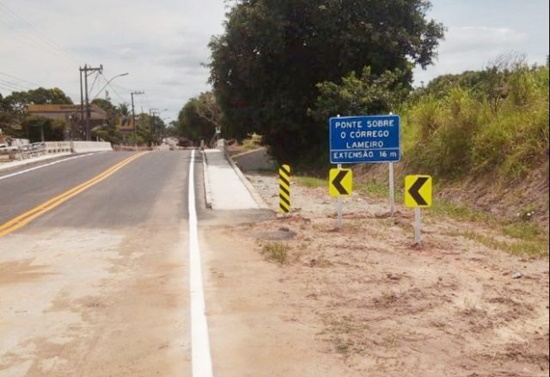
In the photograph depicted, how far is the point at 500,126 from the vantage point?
13.7 metres

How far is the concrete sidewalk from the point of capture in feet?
51.2

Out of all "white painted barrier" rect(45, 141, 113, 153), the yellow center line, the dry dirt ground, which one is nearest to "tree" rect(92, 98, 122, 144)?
"white painted barrier" rect(45, 141, 113, 153)

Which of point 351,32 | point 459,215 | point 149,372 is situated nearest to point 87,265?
point 149,372

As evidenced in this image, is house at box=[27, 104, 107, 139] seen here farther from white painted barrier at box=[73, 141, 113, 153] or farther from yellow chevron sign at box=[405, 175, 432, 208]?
yellow chevron sign at box=[405, 175, 432, 208]

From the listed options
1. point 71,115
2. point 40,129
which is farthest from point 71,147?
point 71,115

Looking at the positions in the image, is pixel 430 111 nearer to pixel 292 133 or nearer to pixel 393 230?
pixel 393 230

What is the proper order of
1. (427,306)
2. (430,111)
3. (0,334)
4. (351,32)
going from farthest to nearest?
(351,32) < (430,111) < (427,306) < (0,334)

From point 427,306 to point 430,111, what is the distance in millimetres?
12840

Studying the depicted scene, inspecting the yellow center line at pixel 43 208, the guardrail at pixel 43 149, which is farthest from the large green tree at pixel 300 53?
the guardrail at pixel 43 149

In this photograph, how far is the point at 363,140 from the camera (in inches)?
484

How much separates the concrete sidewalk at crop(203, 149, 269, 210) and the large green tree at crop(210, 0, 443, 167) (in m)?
4.78

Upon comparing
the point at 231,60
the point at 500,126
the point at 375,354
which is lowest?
the point at 375,354

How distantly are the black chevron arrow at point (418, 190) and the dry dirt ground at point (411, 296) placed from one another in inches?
26.4

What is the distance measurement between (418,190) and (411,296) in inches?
133
